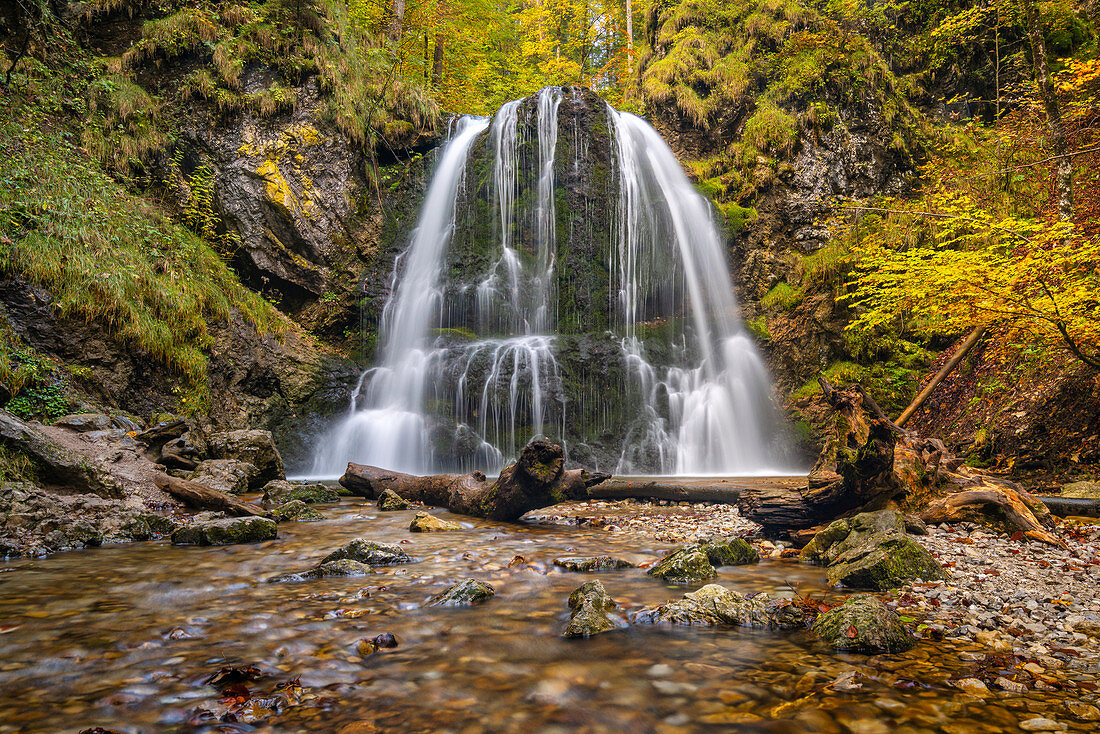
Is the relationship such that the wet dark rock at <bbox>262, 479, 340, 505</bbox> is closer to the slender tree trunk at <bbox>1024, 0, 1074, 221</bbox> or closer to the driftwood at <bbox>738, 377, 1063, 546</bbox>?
the driftwood at <bbox>738, 377, 1063, 546</bbox>

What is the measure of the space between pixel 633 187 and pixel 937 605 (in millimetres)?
13595

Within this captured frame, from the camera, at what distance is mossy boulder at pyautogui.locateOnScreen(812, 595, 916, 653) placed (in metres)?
2.38

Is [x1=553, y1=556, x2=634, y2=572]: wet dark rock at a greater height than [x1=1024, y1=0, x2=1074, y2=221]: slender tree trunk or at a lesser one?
lesser

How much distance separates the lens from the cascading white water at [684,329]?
36.1 ft

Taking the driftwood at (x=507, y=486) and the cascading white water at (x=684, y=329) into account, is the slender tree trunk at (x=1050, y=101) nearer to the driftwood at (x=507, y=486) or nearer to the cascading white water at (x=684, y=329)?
the cascading white water at (x=684, y=329)

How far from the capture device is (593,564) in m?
4.08

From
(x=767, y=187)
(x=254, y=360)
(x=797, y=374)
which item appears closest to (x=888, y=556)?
(x=797, y=374)

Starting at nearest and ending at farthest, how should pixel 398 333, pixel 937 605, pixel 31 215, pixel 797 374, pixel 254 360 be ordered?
pixel 937 605 < pixel 31 215 < pixel 254 360 < pixel 797 374 < pixel 398 333

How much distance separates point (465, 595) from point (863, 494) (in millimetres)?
3924

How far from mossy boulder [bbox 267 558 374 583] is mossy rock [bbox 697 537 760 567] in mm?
2707

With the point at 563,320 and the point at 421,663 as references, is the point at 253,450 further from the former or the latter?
the point at 563,320

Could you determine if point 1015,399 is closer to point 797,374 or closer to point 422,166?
point 797,374

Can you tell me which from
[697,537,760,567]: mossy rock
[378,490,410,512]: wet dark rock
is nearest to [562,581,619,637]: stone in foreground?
[697,537,760,567]: mossy rock

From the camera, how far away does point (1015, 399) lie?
829 cm
